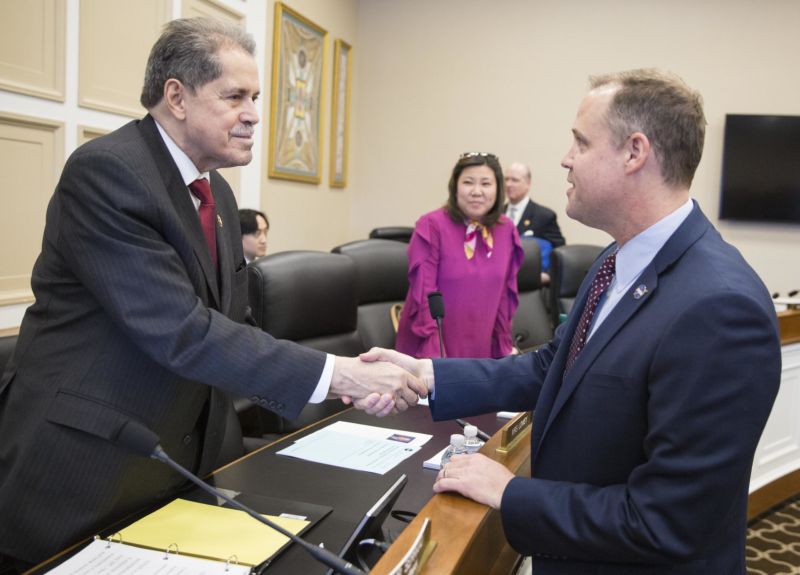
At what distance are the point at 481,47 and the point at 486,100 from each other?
1.50 ft

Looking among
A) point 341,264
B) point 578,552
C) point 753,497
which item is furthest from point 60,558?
point 753,497

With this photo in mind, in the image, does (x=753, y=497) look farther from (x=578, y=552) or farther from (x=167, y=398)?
(x=167, y=398)

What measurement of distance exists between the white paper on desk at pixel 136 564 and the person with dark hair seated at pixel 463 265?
202cm

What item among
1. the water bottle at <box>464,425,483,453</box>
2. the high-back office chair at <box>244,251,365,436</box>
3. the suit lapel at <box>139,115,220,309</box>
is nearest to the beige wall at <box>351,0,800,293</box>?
the high-back office chair at <box>244,251,365,436</box>

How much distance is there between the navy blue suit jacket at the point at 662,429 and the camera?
1.03 meters

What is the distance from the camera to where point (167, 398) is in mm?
1354

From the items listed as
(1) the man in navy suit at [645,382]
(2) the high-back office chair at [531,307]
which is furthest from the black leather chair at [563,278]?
(1) the man in navy suit at [645,382]

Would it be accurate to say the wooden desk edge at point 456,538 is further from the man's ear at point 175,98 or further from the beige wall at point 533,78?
the beige wall at point 533,78

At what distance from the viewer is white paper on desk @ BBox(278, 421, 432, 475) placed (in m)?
1.62

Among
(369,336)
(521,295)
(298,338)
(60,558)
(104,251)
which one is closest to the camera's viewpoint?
(60,558)

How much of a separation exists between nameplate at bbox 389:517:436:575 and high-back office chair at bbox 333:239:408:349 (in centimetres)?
209

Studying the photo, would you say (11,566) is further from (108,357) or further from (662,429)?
(662,429)

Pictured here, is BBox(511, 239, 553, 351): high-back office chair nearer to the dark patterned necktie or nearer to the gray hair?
the dark patterned necktie

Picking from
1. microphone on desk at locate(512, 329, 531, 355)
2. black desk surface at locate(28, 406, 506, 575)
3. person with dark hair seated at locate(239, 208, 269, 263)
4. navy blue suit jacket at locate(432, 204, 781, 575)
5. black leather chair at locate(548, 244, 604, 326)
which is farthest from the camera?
black leather chair at locate(548, 244, 604, 326)
